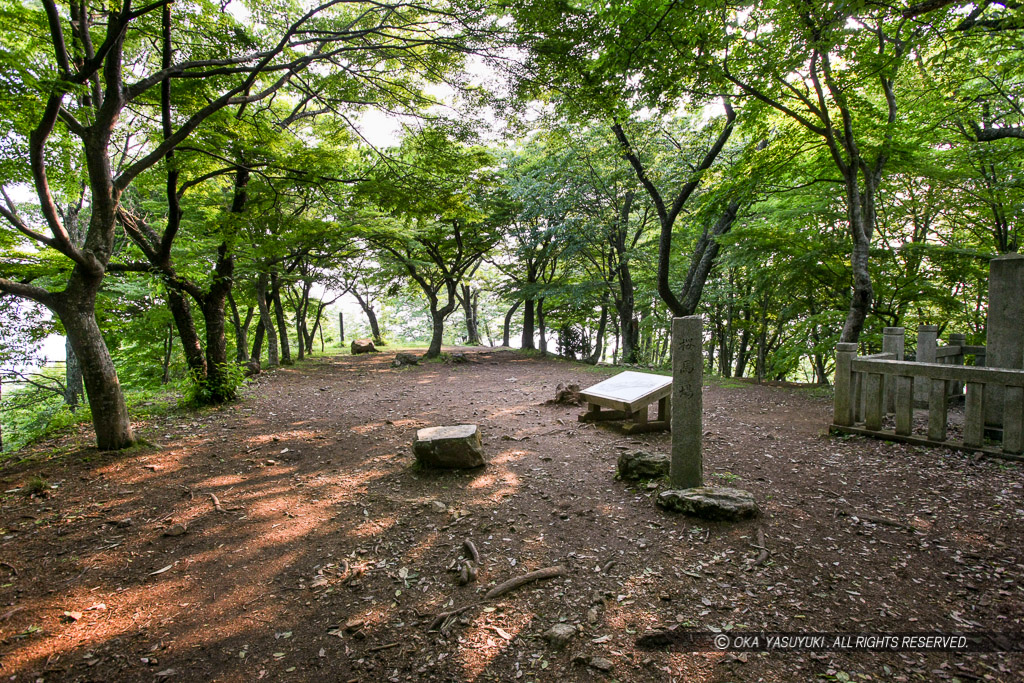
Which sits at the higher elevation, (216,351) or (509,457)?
(216,351)

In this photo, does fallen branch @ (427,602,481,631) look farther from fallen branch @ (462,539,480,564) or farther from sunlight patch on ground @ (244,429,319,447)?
sunlight patch on ground @ (244,429,319,447)

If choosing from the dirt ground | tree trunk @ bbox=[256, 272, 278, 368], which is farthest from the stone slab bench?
tree trunk @ bbox=[256, 272, 278, 368]

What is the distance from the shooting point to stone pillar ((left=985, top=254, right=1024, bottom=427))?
5.02 metres

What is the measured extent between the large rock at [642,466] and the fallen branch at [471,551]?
1759 mm

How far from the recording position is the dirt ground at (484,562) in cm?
222

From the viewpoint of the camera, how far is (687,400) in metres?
3.58

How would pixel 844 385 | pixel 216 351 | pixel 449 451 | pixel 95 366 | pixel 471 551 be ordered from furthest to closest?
pixel 216 351
pixel 844 385
pixel 95 366
pixel 449 451
pixel 471 551

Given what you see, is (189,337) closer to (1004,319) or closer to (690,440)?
(690,440)

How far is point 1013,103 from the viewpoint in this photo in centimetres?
695

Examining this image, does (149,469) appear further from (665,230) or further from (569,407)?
(665,230)

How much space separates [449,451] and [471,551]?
4.79 ft

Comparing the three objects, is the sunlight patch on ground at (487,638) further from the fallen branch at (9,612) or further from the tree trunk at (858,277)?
the tree trunk at (858,277)

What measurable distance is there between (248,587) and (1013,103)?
480 inches

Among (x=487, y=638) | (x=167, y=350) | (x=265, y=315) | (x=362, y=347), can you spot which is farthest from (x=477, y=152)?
(x=362, y=347)
